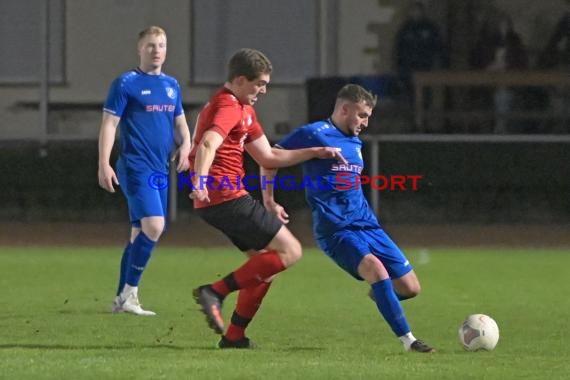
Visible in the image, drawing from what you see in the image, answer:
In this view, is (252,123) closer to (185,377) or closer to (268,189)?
(268,189)

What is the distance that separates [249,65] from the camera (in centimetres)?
834

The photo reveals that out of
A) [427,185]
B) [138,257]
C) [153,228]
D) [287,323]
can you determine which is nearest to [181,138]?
[153,228]

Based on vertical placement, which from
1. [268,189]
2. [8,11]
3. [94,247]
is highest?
[8,11]

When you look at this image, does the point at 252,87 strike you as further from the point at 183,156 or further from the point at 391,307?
the point at 183,156

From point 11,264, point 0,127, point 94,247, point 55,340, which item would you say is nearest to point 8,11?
point 0,127

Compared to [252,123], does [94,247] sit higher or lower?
lower

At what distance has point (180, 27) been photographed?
23688 millimetres

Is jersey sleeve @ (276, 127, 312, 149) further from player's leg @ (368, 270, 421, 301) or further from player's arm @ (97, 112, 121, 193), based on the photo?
player's arm @ (97, 112, 121, 193)

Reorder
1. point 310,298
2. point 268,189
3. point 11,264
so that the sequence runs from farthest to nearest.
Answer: point 11,264, point 310,298, point 268,189

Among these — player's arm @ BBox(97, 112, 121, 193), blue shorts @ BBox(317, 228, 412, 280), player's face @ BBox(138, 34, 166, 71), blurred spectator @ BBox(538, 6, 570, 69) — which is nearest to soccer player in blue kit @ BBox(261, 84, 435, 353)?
blue shorts @ BBox(317, 228, 412, 280)

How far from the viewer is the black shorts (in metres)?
8.36

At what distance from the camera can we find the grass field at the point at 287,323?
7590 mm

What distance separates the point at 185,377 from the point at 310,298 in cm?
475

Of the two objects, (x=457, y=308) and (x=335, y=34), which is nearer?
(x=457, y=308)
